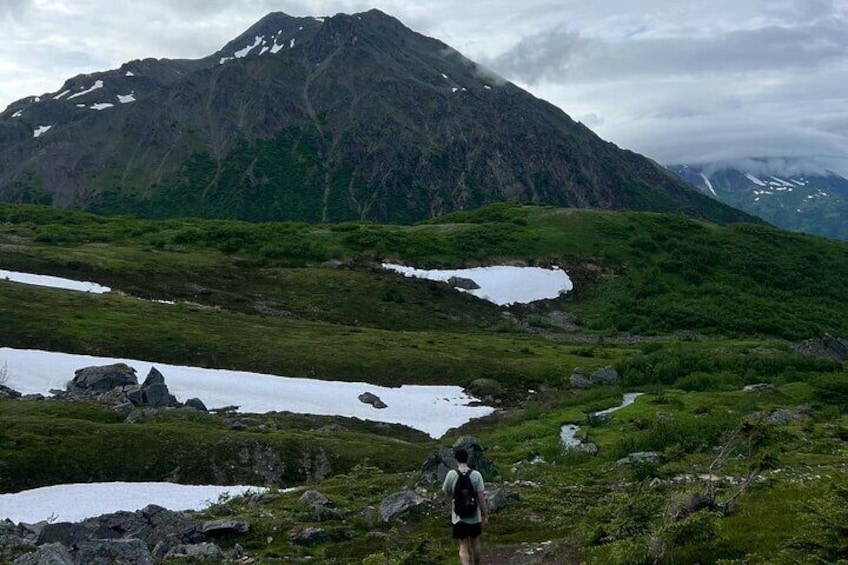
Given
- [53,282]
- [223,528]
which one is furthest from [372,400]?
[53,282]

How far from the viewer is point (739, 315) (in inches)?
4082

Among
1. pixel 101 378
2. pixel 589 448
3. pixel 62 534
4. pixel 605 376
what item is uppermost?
pixel 101 378

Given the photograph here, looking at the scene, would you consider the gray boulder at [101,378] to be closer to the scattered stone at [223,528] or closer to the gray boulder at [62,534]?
the scattered stone at [223,528]

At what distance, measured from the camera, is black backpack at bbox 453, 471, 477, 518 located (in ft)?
52.9

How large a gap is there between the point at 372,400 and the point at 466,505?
1509 inches

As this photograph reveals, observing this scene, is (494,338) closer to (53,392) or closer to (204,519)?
(53,392)

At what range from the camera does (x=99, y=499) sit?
104 ft

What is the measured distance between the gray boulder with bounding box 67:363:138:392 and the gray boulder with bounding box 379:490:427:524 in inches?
1164

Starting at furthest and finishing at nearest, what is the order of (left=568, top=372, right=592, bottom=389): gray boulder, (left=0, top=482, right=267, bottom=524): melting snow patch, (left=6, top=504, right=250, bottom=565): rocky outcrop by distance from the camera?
(left=568, top=372, right=592, bottom=389): gray boulder
(left=0, top=482, right=267, bottom=524): melting snow patch
(left=6, top=504, right=250, bottom=565): rocky outcrop

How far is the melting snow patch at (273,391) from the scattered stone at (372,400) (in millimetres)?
401

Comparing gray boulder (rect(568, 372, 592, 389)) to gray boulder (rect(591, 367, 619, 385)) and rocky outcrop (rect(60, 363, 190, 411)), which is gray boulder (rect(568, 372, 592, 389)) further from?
rocky outcrop (rect(60, 363, 190, 411))

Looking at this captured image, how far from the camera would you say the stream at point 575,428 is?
41.1m

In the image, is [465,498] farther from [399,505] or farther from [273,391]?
[273,391]

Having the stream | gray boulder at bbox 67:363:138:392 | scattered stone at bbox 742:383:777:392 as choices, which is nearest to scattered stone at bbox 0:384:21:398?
gray boulder at bbox 67:363:138:392
